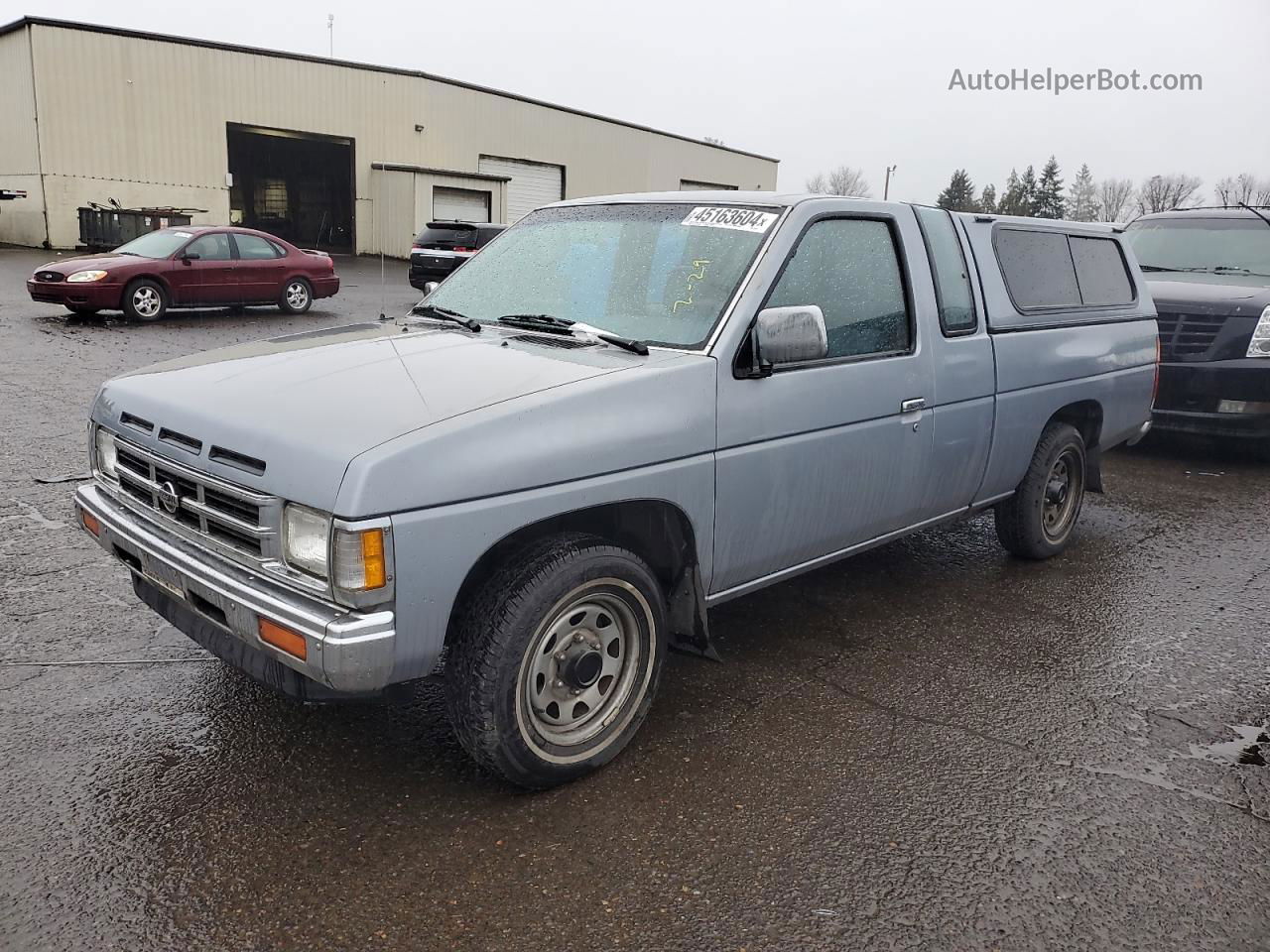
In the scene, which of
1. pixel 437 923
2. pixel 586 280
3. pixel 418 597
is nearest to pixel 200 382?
pixel 418 597

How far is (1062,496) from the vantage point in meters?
5.63

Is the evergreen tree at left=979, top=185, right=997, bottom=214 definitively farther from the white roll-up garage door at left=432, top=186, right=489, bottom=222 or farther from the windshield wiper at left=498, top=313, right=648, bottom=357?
the windshield wiper at left=498, top=313, right=648, bottom=357

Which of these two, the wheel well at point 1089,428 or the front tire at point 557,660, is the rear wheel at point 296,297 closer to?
the wheel well at point 1089,428

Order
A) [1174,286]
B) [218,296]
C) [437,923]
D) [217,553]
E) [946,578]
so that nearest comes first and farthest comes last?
[437,923]
[217,553]
[946,578]
[1174,286]
[218,296]

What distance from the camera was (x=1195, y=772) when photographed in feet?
11.0

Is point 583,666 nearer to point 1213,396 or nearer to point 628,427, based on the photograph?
point 628,427

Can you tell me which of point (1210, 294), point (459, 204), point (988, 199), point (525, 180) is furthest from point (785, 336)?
point (988, 199)

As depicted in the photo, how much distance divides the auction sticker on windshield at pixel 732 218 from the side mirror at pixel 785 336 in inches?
17.4

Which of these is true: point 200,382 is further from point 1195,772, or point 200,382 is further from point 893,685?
point 1195,772

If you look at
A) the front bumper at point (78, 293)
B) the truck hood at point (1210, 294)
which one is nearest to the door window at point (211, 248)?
the front bumper at point (78, 293)

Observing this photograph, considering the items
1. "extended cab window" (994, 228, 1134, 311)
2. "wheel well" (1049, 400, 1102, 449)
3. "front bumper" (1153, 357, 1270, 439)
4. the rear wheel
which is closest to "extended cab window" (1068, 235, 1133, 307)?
"extended cab window" (994, 228, 1134, 311)

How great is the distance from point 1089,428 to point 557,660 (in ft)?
12.9

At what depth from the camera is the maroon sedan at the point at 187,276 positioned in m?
13.6

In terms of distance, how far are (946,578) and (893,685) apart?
4.91ft
